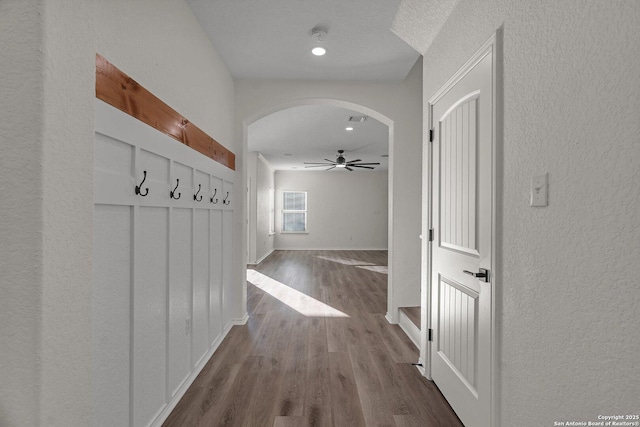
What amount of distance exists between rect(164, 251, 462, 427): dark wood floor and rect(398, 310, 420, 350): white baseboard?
0.22 feet

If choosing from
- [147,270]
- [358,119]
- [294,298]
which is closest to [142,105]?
[147,270]

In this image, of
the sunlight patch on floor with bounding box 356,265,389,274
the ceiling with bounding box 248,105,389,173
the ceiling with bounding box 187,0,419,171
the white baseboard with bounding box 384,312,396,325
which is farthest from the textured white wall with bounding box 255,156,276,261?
the white baseboard with bounding box 384,312,396,325

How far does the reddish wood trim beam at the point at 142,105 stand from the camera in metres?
1.33

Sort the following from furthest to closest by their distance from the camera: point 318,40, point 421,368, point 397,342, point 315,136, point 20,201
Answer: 1. point 315,136
2. point 397,342
3. point 318,40
4. point 421,368
5. point 20,201

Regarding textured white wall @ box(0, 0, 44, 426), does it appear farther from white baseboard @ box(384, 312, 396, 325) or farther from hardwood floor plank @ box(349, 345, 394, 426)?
white baseboard @ box(384, 312, 396, 325)

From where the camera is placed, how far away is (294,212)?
1152 cm

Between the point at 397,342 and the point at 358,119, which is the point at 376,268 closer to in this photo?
the point at 358,119

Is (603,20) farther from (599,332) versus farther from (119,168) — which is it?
(119,168)

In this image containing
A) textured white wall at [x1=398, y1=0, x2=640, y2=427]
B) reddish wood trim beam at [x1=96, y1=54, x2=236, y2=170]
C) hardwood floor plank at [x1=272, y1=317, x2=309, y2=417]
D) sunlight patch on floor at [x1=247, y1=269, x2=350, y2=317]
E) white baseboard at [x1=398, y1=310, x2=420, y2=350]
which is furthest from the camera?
sunlight patch on floor at [x1=247, y1=269, x2=350, y2=317]

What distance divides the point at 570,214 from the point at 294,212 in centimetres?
1058

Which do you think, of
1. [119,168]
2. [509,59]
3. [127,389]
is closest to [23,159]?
[119,168]

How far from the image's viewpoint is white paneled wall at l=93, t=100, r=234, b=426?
4.45ft

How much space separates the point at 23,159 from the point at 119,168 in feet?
1.80

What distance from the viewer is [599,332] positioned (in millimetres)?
966
